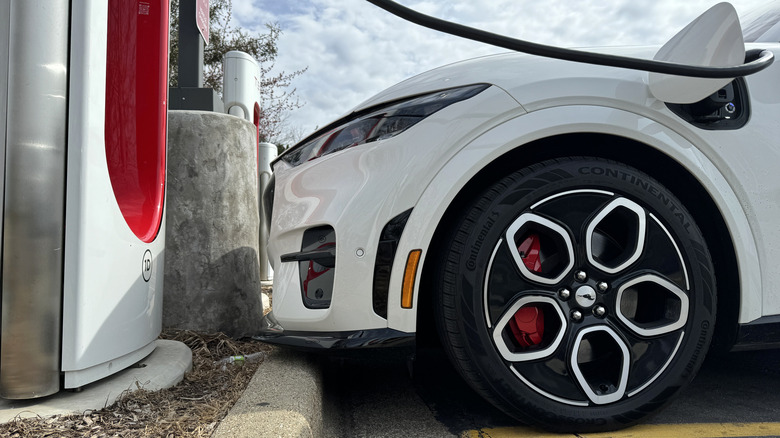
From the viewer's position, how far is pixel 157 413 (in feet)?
5.18

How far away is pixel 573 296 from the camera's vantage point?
1.59m

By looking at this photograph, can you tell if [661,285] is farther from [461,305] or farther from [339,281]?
[339,281]

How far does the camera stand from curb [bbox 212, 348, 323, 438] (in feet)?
4.21

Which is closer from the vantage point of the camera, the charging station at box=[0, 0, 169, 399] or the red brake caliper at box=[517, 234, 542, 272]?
the charging station at box=[0, 0, 169, 399]

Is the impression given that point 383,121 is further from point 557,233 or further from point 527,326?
point 527,326

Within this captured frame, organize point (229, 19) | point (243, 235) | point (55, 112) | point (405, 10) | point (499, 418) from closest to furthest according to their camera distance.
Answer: point (405, 10), point (55, 112), point (499, 418), point (243, 235), point (229, 19)

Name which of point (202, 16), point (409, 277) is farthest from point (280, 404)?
point (202, 16)

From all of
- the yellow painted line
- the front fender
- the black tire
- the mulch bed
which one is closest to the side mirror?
the front fender

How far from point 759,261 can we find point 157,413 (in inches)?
79.3

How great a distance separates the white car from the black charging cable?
6 cm

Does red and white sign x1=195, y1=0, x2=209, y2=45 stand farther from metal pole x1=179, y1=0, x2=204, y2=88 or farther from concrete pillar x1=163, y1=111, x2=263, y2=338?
concrete pillar x1=163, y1=111, x2=263, y2=338

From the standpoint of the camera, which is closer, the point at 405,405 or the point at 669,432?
the point at 669,432

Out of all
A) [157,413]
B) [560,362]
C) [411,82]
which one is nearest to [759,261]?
[560,362]

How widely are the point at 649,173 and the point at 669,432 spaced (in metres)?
0.88
